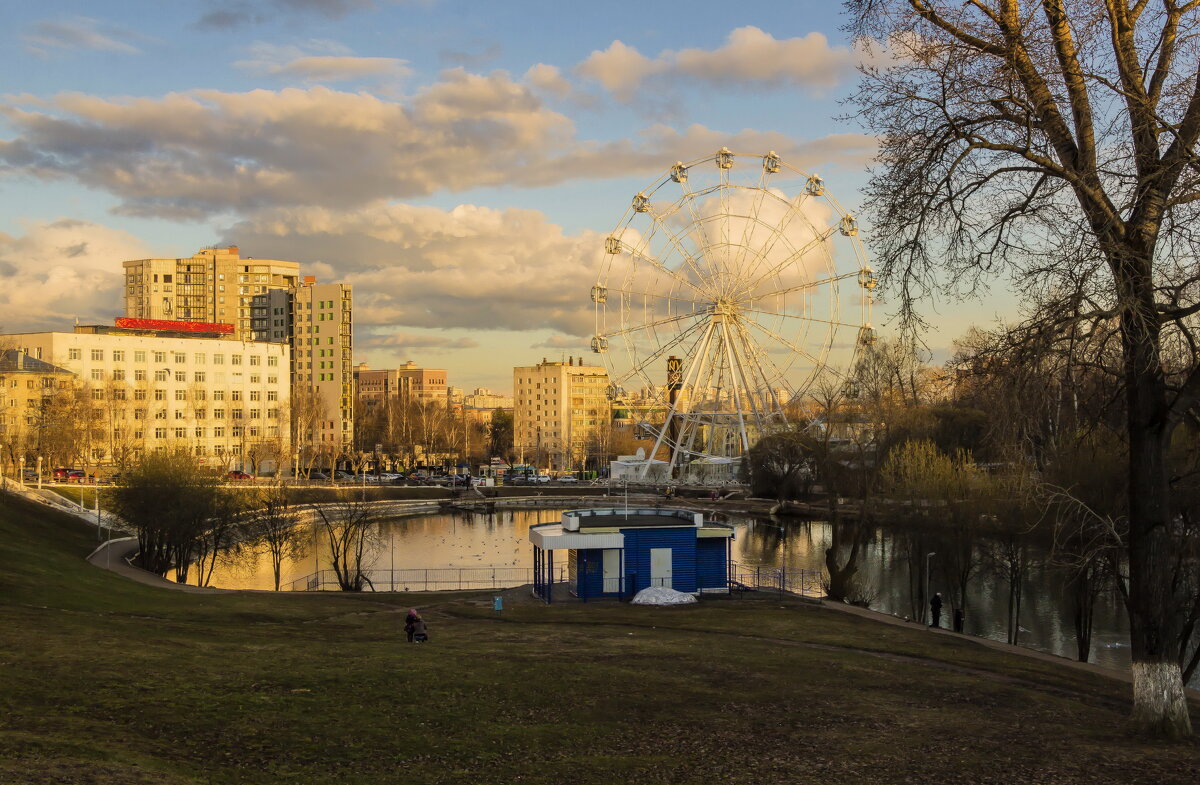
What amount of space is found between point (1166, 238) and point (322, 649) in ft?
57.3

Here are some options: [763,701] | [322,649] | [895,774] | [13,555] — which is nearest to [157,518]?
[13,555]

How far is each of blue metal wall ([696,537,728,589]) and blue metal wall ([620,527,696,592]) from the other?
0.29 metres

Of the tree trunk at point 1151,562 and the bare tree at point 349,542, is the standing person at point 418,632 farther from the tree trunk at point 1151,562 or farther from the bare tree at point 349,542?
the bare tree at point 349,542

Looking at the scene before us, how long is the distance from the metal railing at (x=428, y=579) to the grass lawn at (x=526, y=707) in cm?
2174

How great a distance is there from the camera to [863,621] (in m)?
33.3

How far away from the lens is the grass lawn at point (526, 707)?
13.1 metres

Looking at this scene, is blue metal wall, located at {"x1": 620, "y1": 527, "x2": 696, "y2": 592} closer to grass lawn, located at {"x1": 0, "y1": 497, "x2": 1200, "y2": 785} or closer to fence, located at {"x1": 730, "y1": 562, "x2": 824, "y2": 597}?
fence, located at {"x1": 730, "y1": 562, "x2": 824, "y2": 597}

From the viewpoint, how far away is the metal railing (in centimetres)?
5034

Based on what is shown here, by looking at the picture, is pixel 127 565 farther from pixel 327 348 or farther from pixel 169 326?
pixel 327 348

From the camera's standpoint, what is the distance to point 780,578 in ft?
167

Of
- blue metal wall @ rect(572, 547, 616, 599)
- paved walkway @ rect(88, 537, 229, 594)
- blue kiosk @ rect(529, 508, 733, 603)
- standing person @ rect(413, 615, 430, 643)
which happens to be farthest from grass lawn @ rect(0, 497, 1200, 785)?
paved walkway @ rect(88, 537, 229, 594)

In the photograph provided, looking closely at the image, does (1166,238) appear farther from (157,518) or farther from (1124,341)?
(157,518)

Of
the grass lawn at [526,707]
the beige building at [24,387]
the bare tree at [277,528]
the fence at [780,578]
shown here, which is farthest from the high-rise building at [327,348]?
the grass lawn at [526,707]

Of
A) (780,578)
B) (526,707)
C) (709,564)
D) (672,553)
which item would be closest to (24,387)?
(780,578)
